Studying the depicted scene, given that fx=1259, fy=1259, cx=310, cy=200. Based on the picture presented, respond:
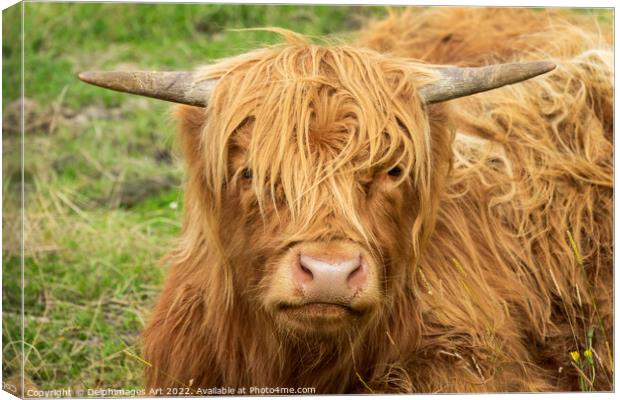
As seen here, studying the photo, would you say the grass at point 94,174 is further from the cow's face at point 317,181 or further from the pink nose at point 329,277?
the pink nose at point 329,277

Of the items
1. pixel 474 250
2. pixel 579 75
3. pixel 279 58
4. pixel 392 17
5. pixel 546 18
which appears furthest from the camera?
pixel 392 17

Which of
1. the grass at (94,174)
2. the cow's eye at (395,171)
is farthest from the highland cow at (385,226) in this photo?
the grass at (94,174)

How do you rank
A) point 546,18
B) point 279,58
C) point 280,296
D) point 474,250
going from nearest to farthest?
point 280,296 < point 279,58 < point 474,250 < point 546,18

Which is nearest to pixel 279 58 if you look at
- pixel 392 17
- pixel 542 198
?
pixel 542 198

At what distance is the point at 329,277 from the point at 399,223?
0.55m

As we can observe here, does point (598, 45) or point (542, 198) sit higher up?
point (598, 45)

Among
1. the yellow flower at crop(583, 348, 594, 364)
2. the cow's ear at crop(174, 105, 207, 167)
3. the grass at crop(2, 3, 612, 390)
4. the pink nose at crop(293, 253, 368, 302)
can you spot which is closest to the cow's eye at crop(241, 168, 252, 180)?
the cow's ear at crop(174, 105, 207, 167)

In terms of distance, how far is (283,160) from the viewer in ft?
13.1

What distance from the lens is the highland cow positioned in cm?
397

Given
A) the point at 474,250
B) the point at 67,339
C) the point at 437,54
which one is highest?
the point at 437,54

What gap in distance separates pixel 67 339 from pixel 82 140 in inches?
81.5

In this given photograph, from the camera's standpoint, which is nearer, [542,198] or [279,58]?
[279,58]

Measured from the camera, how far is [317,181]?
396 cm

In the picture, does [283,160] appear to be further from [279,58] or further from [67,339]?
[67,339]
